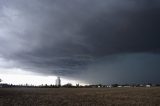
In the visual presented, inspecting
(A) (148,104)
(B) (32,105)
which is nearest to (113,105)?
(A) (148,104)

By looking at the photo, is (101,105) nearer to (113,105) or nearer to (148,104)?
(113,105)

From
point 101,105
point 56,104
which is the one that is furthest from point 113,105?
point 56,104

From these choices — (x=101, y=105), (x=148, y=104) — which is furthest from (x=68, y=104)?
(x=148, y=104)

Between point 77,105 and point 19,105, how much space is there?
9407 millimetres

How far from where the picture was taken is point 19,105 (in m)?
49.9

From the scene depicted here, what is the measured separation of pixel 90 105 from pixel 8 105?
13276 mm

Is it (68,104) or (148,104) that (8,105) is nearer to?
(68,104)

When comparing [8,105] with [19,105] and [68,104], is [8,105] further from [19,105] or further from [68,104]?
[68,104]

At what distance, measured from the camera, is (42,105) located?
49469 mm

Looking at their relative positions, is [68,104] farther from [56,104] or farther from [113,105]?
[113,105]

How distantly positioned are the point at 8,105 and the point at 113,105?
17118mm

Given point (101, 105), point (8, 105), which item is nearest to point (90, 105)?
point (101, 105)

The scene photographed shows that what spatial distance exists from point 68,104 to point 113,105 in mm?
7571

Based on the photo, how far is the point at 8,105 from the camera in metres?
49.8
